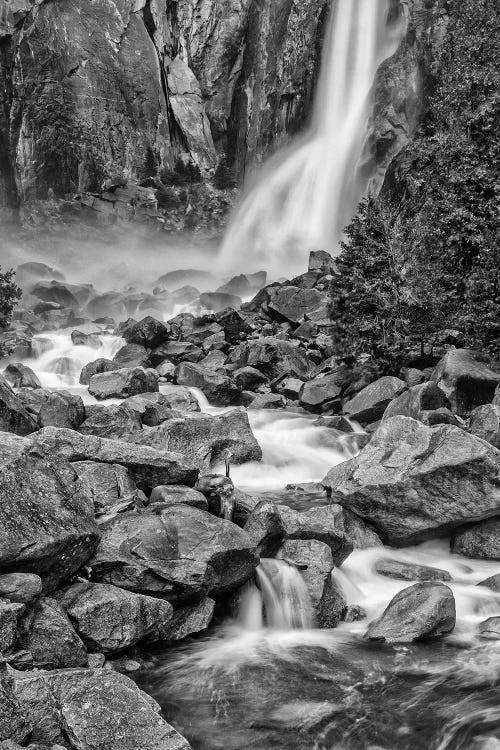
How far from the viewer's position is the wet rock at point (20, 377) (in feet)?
85.8

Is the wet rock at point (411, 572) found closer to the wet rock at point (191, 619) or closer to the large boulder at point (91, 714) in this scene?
the wet rock at point (191, 619)

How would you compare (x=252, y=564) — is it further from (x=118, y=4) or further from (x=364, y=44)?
(x=118, y=4)

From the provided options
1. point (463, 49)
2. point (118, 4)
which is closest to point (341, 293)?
point (463, 49)

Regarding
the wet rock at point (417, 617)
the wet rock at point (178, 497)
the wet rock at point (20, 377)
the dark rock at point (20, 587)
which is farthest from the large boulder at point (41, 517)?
the wet rock at point (20, 377)

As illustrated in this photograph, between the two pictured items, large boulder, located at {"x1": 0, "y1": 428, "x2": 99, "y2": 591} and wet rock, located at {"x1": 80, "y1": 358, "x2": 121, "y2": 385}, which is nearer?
large boulder, located at {"x1": 0, "y1": 428, "x2": 99, "y2": 591}

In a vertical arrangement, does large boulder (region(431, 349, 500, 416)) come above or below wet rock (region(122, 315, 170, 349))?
above

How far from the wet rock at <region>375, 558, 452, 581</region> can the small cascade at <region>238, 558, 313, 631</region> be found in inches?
78.3

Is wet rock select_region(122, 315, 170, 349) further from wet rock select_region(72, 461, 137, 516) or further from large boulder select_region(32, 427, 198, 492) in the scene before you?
wet rock select_region(72, 461, 137, 516)

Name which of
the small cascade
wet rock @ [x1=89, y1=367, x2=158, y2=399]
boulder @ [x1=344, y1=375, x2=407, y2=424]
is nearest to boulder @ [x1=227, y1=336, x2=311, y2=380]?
wet rock @ [x1=89, y1=367, x2=158, y2=399]

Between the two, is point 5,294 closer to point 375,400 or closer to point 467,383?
point 375,400

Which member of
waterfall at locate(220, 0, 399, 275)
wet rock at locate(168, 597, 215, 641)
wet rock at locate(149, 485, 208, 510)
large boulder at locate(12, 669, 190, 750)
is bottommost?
wet rock at locate(168, 597, 215, 641)

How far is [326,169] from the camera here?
Result: 177 ft

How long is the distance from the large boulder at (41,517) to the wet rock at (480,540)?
21.0 feet

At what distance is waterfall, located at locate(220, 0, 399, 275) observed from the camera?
5203 cm
